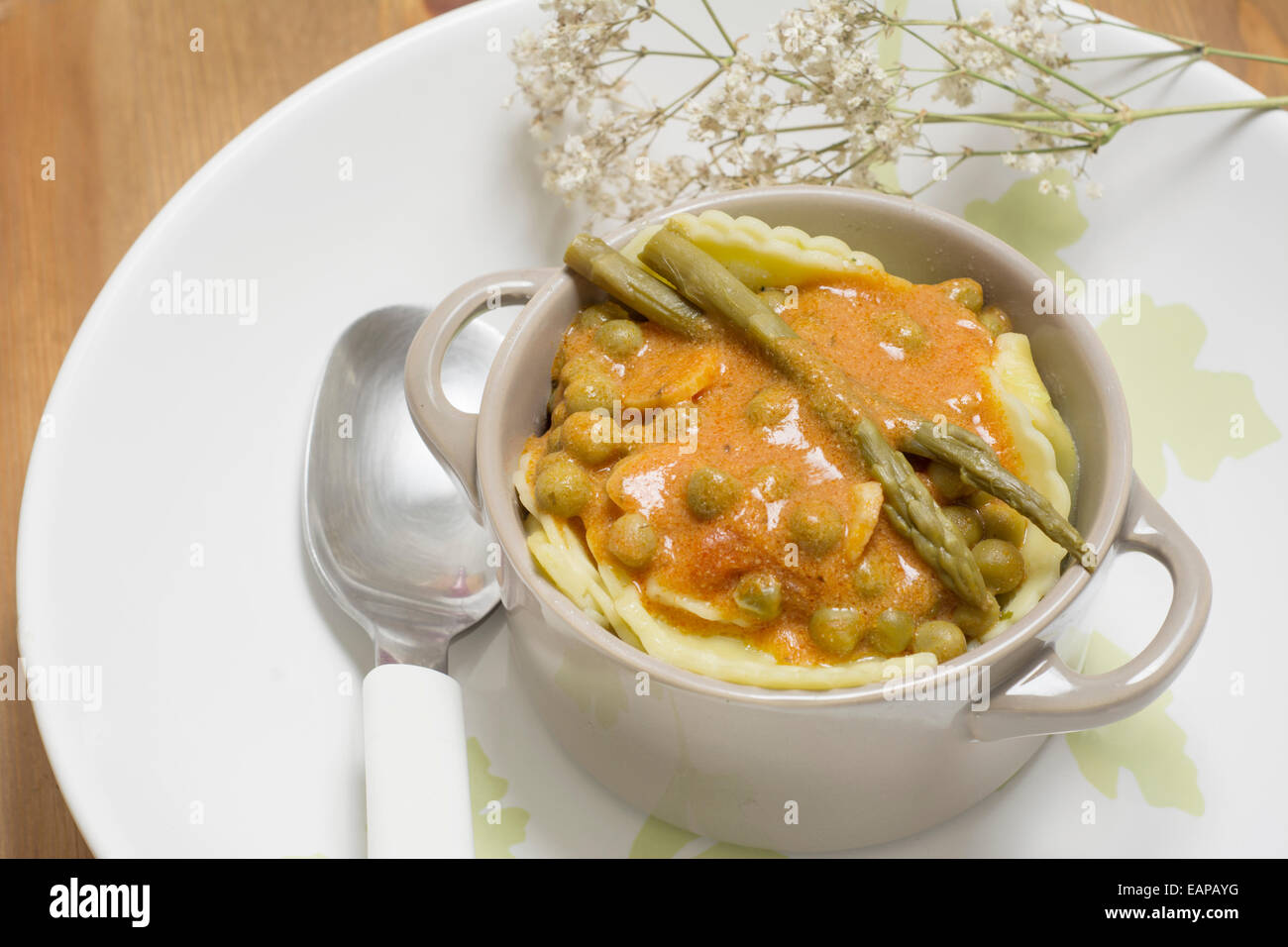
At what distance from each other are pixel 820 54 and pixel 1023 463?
926mm

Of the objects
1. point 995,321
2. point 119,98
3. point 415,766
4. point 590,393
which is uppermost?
point 119,98

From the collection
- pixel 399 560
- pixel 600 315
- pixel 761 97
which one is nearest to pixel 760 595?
pixel 600 315

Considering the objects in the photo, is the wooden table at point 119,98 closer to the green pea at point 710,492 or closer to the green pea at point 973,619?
the green pea at point 710,492

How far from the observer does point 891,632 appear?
1.75m

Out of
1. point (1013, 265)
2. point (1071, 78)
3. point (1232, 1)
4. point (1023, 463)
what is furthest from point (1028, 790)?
point (1232, 1)

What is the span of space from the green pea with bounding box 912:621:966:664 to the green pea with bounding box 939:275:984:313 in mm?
644

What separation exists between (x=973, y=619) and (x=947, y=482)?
0.71 feet

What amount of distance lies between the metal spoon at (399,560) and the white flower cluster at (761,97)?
1.52ft

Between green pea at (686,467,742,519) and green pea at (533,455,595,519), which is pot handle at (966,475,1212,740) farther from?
green pea at (533,455,595,519)

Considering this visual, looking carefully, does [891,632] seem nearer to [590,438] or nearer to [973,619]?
[973,619]

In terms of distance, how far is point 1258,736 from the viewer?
2.13 metres

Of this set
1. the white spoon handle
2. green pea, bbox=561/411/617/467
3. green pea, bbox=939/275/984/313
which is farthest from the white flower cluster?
the white spoon handle

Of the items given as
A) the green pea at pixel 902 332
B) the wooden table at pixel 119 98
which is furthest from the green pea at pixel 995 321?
the wooden table at pixel 119 98

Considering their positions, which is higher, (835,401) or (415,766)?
(835,401)
